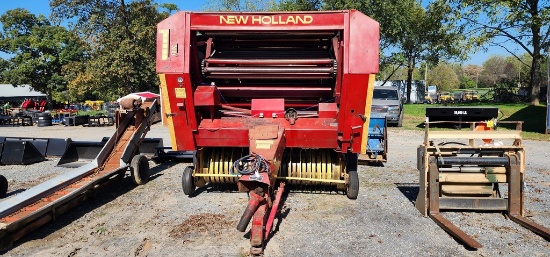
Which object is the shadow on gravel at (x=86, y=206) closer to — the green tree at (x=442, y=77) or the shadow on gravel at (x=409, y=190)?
the shadow on gravel at (x=409, y=190)

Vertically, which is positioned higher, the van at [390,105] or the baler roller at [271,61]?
the baler roller at [271,61]

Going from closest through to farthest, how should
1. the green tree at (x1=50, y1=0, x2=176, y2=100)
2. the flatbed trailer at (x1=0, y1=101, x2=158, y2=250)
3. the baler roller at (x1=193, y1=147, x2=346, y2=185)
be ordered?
the flatbed trailer at (x1=0, y1=101, x2=158, y2=250) < the baler roller at (x1=193, y1=147, x2=346, y2=185) < the green tree at (x1=50, y1=0, x2=176, y2=100)

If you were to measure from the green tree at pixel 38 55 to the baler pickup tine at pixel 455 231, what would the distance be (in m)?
41.7

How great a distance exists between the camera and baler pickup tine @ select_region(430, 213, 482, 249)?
4.25 metres

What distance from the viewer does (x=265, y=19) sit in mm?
5617

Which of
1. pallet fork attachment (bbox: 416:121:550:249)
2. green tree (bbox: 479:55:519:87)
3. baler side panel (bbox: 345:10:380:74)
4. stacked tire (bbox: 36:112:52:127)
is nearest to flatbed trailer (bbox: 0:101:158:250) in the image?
baler side panel (bbox: 345:10:380:74)

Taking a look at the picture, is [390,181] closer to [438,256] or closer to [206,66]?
[438,256]

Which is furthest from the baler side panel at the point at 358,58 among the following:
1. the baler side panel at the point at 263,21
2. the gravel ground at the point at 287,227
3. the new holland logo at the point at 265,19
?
the gravel ground at the point at 287,227

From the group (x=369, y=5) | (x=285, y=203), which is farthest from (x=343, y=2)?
(x=285, y=203)

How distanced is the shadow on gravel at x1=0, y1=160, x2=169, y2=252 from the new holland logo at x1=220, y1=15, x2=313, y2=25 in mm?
3166

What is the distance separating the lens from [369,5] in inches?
1062

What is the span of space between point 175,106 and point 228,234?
1986 millimetres

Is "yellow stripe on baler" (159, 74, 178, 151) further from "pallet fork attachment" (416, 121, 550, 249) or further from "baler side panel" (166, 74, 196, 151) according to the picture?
"pallet fork attachment" (416, 121, 550, 249)

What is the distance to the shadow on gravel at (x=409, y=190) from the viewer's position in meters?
6.30
